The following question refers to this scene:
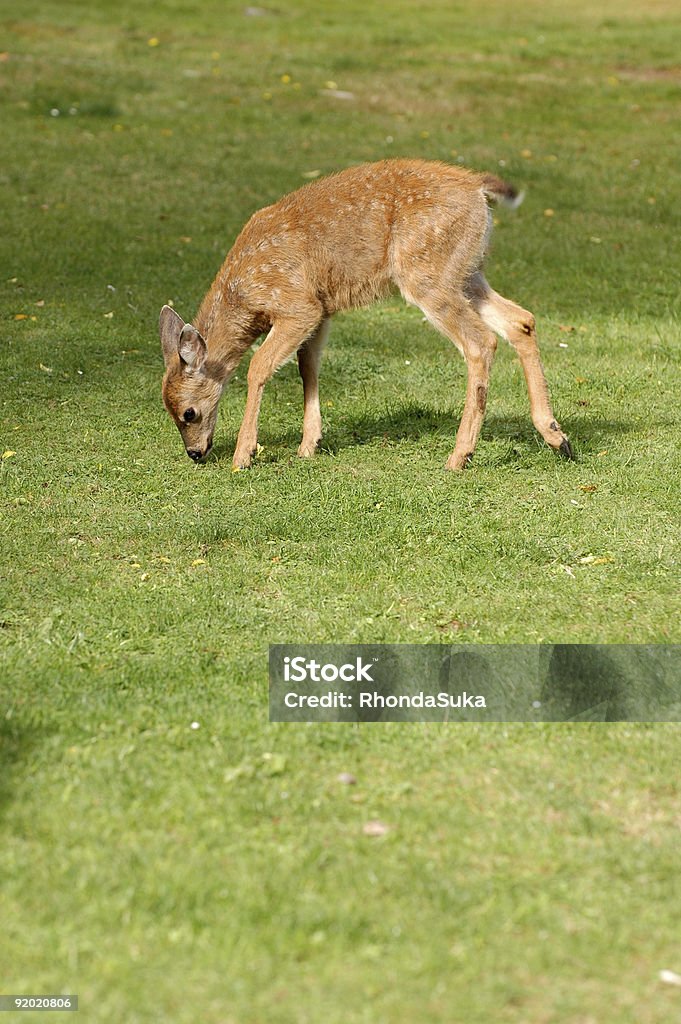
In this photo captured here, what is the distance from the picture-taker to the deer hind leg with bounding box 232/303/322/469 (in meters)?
7.65

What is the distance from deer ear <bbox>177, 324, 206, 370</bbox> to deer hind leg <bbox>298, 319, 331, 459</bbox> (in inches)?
26.7

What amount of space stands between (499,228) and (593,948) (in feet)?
34.7

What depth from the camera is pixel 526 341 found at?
25.4 ft

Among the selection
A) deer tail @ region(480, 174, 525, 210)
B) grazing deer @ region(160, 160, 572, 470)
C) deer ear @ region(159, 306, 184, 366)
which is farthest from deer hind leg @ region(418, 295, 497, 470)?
deer ear @ region(159, 306, 184, 366)

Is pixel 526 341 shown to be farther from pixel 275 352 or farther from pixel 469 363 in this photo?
pixel 275 352

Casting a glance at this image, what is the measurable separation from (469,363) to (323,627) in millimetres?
2466

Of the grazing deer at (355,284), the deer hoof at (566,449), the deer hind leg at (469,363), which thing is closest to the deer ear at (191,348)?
the grazing deer at (355,284)

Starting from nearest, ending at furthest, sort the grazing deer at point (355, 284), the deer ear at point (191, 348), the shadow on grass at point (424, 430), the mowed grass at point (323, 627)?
the mowed grass at point (323, 627) → the grazing deer at point (355, 284) → the deer ear at point (191, 348) → the shadow on grass at point (424, 430)

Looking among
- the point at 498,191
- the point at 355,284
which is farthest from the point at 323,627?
the point at 498,191

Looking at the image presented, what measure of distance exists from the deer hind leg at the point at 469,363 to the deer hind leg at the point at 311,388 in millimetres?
838

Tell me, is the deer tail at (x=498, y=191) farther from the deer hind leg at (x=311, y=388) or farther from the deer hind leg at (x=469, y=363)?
the deer hind leg at (x=311, y=388)

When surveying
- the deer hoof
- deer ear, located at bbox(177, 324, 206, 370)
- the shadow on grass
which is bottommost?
the shadow on grass

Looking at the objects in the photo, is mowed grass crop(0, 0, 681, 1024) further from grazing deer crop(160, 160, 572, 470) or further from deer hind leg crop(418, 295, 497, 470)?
grazing deer crop(160, 160, 572, 470)

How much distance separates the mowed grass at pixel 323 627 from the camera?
12.5ft
